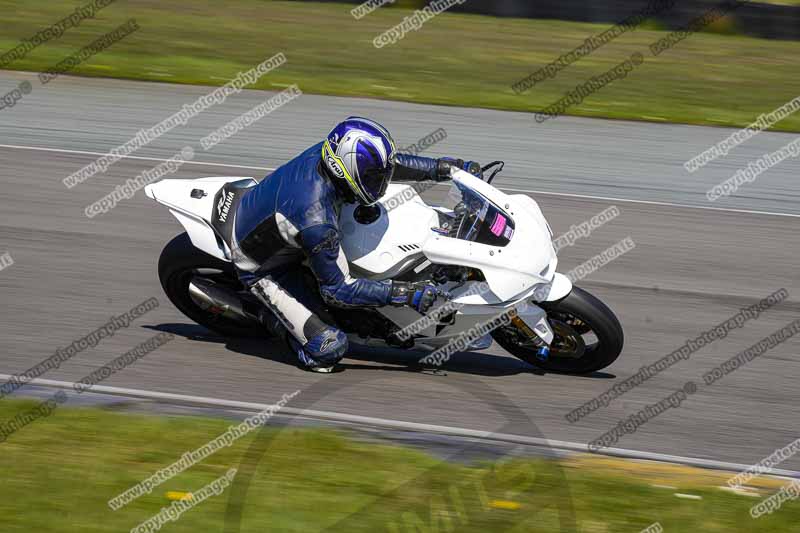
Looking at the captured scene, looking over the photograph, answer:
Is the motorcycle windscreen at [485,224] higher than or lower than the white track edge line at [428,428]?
higher

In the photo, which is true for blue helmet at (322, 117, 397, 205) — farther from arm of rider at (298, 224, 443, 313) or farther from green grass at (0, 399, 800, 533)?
green grass at (0, 399, 800, 533)

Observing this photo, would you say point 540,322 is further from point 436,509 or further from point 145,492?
point 145,492

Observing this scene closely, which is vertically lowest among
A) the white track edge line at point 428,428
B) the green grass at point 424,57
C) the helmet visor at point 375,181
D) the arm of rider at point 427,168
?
the green grass at point 424,57

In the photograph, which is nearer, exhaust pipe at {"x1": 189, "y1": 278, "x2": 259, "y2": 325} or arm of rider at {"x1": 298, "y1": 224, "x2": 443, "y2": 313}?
arm of rider at {"x1": 298, "y1": 224, "x2": 443, "y2": 313}

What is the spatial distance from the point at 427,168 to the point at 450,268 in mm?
811

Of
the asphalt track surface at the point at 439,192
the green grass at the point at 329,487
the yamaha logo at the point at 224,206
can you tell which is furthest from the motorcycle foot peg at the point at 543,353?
the yamaha logo at the point at 224,206

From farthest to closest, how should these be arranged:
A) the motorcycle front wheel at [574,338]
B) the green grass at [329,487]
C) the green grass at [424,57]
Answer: the green grass at [424,57], the motorcycle front wheel at [574,338], the green grass at [329,487]

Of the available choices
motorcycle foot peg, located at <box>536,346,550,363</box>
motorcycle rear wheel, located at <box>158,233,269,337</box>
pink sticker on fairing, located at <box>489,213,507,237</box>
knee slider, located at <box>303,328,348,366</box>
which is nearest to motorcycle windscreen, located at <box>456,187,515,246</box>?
pink sticker on fairing, located at <box>489,213,507,237</box>

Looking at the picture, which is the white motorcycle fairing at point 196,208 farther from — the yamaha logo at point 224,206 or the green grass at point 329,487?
the green grass at point 329,487

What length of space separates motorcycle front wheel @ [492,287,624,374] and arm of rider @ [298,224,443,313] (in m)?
0.80

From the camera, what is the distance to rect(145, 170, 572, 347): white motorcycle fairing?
6859mm

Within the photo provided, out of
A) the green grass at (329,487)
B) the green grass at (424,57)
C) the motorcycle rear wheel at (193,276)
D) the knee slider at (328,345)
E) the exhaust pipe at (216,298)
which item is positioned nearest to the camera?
the green grass at (329,487)

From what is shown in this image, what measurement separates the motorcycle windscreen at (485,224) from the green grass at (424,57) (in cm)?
841

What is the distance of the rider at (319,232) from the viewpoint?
22.0 feet
